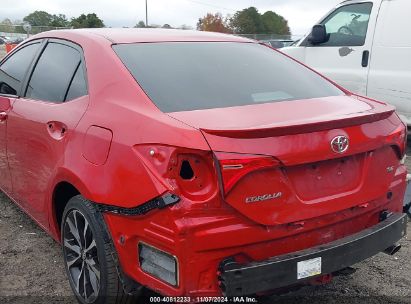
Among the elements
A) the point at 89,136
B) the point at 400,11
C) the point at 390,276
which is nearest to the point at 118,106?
the point at 89,136

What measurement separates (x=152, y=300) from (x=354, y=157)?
4.60 ft

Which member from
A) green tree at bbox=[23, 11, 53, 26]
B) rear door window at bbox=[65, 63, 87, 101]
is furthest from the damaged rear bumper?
green tree at bbox=[23, 11, 53, 26]

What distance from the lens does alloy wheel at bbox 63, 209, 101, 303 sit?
2.83 m

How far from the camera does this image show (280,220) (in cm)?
235

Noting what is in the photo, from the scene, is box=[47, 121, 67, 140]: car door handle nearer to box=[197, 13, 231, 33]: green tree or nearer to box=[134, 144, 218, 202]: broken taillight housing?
box=[134, 144, 218, 202]: broken taillight housing

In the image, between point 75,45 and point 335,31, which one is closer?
point 75,45

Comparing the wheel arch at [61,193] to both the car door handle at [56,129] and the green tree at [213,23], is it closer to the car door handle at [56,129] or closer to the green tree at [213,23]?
the car door handle at [56,129]

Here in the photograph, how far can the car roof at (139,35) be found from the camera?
3238 mm

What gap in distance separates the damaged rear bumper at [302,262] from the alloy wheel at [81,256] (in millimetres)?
879

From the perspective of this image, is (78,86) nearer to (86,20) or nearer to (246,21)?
(86,20)

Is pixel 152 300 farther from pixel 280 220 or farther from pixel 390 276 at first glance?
pixel 390 276

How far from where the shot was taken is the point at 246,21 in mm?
75312

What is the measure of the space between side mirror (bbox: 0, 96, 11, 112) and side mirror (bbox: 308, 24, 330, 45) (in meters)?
4.50

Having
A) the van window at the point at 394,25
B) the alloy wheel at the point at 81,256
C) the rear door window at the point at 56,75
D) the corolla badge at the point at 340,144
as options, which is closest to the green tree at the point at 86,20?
the van window at the point at 394,25
